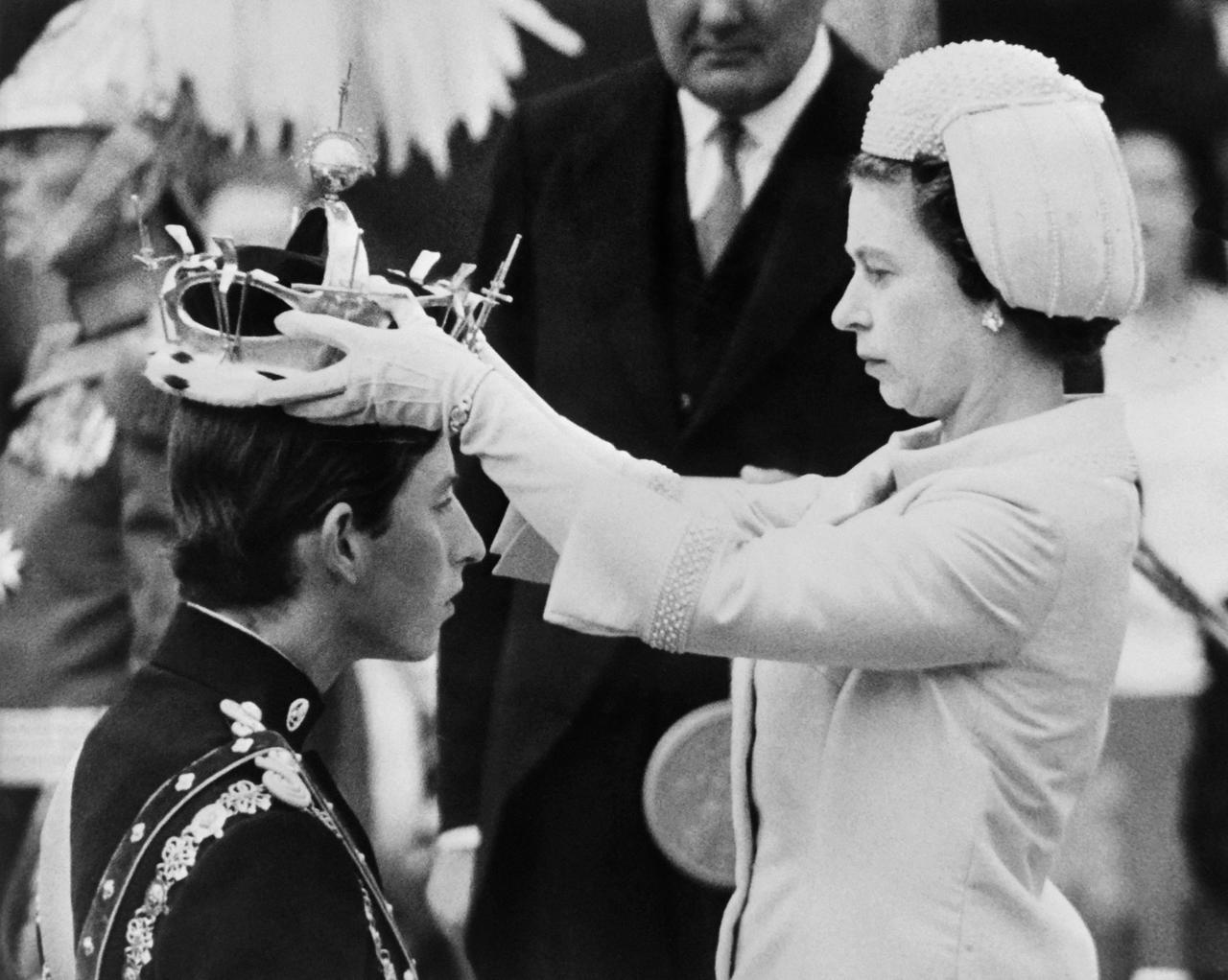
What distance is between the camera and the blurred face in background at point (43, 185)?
111 inches

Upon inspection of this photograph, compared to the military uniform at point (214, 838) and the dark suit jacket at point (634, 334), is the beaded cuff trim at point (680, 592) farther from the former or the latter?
the dark suit jacket at point (634, 334)

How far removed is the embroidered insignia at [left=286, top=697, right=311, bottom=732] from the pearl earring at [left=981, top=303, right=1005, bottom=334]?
72 cm

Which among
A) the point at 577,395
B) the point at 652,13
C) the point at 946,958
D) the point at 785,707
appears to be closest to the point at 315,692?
the point at 785,707

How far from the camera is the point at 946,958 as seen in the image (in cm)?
158

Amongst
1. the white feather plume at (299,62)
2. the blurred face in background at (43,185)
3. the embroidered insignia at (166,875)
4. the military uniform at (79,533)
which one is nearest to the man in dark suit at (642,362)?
the white feather plume at (299,62)

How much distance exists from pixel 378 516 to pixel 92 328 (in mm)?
1249

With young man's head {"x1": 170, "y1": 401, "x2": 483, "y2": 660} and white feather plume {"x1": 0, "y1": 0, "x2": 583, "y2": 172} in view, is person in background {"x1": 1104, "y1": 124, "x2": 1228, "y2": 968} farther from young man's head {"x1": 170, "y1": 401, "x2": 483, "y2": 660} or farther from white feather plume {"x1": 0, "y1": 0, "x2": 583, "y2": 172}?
young man's head {"x1": 170, "y1": 401, "x2": 483, "y2": 660}

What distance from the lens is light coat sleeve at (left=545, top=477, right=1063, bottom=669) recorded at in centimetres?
149

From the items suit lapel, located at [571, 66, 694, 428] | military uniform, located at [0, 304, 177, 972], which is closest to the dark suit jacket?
suit lapel, located at [571, 66, 694, 428]

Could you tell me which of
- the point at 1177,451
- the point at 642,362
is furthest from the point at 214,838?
the point at 1177,451

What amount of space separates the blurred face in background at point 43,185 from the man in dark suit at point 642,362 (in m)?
0.67

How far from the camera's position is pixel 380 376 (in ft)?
5.35

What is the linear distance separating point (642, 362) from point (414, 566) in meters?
0.84

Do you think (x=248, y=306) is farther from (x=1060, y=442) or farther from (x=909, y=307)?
(x=1060, y=442)
